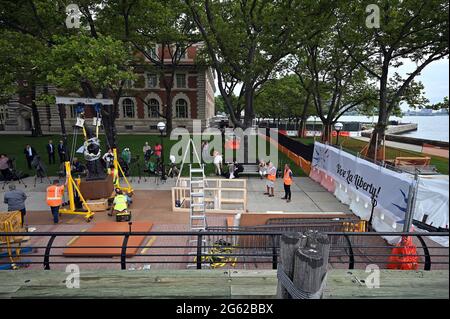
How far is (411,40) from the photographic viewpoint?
18.4 meters

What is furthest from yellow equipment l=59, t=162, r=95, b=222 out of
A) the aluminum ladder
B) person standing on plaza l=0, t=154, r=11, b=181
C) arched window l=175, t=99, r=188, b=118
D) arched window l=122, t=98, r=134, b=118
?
arched window l=122, t=98, r=134, b=118

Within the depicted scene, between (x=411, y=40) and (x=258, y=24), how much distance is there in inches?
388

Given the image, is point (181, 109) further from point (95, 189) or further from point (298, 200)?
point (298, 200)

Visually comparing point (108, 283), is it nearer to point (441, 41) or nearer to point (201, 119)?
point (441, 41)

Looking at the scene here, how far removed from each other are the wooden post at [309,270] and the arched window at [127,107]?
52493 mm

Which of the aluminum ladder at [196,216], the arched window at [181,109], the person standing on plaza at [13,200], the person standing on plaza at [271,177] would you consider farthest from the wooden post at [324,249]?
the arched window at [181,109]

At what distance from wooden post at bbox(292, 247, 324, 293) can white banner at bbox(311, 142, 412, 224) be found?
7599 millimetres

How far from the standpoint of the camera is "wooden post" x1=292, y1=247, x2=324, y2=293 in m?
2.84

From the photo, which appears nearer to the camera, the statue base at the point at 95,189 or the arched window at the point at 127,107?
the statue base at the point at 95,189

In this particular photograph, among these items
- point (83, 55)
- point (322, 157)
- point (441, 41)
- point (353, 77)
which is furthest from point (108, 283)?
point (353, 77)

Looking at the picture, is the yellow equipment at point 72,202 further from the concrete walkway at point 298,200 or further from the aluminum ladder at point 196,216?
the concrete walkway at point 298,200

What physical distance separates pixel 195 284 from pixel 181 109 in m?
49.0

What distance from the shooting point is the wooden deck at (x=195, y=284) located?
407 cm

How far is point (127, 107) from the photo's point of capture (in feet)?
169
